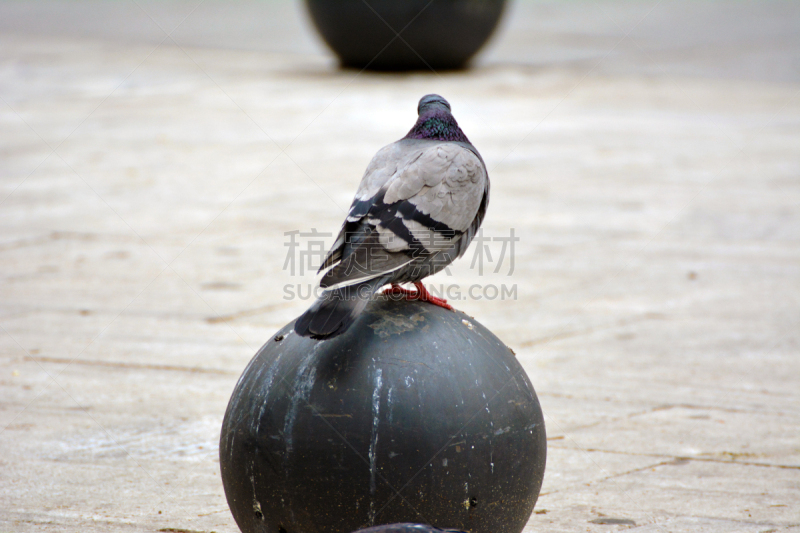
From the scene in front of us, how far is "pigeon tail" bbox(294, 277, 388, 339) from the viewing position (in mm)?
3293

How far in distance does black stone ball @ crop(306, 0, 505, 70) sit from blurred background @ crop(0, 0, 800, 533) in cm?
57

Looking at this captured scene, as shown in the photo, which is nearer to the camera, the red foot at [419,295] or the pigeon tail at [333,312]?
the pigeon tail at [333,312]


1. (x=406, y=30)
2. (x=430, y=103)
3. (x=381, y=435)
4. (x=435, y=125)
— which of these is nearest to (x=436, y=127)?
(x=435, y=125)

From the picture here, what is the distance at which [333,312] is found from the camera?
3.37m

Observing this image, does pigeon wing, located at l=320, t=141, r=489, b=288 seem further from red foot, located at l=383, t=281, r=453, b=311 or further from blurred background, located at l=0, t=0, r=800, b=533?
blurred background, located at l=0, t=0, r=800, b=533

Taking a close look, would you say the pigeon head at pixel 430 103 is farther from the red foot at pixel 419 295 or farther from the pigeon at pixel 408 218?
the red foot at pixel 419 295

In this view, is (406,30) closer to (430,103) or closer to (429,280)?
(429,280)

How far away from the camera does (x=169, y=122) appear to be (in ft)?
52.2

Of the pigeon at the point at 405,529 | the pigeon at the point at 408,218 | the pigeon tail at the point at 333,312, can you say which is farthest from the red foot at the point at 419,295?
the pigeon at the point at 405,529

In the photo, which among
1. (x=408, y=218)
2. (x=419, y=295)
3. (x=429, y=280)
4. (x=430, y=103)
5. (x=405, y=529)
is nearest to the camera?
(x=405, y=529)

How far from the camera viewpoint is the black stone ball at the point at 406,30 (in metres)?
18.9

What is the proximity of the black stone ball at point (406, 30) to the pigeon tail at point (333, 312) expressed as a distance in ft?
53.7

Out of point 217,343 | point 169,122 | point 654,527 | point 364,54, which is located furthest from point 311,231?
point 364,54

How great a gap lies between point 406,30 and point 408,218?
16382mm
